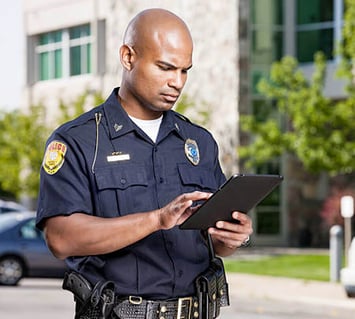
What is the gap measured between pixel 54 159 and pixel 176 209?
523 millimetres

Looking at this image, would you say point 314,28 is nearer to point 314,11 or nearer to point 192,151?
point 314,11

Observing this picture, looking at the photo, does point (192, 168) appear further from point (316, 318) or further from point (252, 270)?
point (252, 270)

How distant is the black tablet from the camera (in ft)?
12.2

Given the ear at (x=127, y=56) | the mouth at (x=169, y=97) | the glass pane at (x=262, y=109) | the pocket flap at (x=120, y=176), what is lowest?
the glass pane at (x=262, y=109)

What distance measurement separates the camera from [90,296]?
398 cm

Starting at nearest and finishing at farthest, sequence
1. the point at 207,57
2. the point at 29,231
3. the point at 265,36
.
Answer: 1. the point at 29,231
2. the point at 265,36
3. the point at 207,57

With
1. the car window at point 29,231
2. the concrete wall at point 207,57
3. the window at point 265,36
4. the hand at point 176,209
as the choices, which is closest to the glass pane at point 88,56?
the concrete wall at point 207,57

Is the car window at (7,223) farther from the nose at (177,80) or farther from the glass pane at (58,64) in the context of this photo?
the glass pane at (58,64)

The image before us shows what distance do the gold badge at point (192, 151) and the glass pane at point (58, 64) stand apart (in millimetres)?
39974

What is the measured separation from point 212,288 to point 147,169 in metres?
0.49

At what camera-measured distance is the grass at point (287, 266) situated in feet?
79.6

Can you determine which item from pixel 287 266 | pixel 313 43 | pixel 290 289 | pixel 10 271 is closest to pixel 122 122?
pixel 290 289

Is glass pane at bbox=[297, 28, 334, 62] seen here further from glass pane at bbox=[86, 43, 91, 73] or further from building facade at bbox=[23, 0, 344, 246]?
glass pane at bbox=[86, 43, 91, 73]

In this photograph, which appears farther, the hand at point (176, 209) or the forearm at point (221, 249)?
the forearm at point (221, 249)
